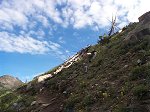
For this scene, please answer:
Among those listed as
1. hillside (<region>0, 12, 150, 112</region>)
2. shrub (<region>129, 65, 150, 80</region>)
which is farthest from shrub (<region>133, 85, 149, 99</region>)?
shrub (<region>129, 65, 150, 80</region>)

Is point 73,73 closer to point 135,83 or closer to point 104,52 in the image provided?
point 104,52

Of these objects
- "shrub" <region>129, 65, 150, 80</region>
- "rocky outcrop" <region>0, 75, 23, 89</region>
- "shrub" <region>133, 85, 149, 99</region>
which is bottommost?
"shrub" <region>133, 85, 149, 99</region>

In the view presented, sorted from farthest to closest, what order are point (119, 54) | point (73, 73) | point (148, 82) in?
point (73, 73) < point (119, 54) < point (148, 82)

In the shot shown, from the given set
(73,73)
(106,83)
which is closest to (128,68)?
(106,83)

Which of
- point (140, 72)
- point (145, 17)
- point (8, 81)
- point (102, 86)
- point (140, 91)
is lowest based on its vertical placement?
point (140, 91)

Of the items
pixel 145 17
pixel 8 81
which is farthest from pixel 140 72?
pixel 8 81

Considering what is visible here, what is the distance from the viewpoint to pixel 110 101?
1900cm

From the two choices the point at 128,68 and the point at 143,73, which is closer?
the point at 143,73

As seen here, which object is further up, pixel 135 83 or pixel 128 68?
pixel 128 68

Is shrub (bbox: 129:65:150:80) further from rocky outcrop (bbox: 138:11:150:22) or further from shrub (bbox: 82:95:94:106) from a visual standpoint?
rocky outcrop (bbox: 138:11:150:22)

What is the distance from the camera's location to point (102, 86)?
2223cm

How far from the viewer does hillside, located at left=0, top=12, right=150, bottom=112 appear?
60.1ft

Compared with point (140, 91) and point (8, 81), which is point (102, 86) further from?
point (8, 81)

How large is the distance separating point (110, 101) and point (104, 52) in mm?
13969
